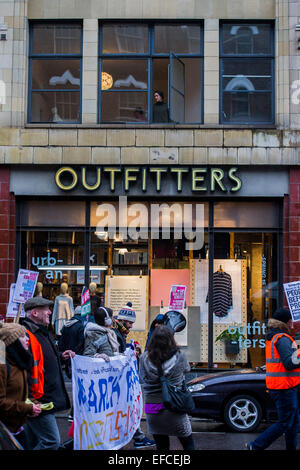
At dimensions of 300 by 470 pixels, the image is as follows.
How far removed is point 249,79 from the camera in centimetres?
1503

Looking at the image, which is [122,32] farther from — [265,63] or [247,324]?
[247,324]

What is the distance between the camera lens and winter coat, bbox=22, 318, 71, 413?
6.55 m

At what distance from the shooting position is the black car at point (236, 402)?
998 cm

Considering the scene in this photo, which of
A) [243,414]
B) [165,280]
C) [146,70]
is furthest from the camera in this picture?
[146,70]

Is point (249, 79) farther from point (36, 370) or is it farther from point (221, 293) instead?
point (36, 370)

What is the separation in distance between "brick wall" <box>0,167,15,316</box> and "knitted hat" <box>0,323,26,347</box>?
8812 millimetres

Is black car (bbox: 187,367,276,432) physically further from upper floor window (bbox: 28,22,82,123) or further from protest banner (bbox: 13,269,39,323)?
upper floor window (bbox: 28,22,82,123)

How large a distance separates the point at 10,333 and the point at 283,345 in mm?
3574

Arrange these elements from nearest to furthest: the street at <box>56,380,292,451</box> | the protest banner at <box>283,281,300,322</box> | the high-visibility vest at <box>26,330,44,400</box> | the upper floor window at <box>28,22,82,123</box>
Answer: the high-visibility vest at <box>26,330,44,400</box>, the street at <box>56,380,292,451</box>, the protest banner at <box>283,281,300,322</box>, the upper floor window at <box>28,22,82,123</box>

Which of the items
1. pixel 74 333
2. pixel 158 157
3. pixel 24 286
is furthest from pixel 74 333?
pixel 158 157

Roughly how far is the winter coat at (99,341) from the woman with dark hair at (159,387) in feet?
4.92

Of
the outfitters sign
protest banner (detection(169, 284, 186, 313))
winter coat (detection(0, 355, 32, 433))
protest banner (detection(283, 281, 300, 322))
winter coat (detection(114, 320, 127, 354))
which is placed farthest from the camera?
the outfitters sign

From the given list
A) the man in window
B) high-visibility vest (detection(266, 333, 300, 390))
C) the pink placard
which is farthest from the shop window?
high-visibility vest (detection(266, 333, 300, 390))

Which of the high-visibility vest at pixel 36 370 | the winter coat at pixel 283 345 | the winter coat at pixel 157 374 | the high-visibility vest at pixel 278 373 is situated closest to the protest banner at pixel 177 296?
the winter coat at pixel 283 345
